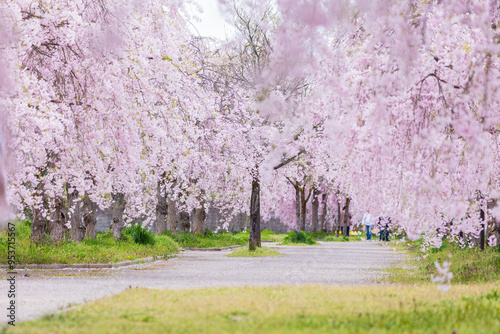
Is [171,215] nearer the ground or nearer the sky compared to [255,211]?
nearer the sky

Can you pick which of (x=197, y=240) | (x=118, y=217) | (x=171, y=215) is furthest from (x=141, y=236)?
(x=171, y=215)

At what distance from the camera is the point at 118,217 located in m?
30.0

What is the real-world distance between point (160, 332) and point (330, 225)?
6925 cm

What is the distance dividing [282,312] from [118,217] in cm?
2150

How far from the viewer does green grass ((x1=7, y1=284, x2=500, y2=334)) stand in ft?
26.3

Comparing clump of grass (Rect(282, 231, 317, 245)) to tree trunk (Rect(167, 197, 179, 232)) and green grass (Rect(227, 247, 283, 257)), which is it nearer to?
tree trunk (Rect(167, 197, 179, 232))

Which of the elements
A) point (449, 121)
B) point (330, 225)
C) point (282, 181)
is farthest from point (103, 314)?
point (330, 225)

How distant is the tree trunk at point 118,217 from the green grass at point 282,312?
57.3 feet

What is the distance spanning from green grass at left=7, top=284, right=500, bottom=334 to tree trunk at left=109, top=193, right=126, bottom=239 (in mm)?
17460

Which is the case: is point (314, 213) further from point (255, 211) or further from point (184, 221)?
point (255, 211)

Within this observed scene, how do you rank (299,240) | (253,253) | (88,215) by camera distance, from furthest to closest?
(299,240) < (88,215) < (253,253)

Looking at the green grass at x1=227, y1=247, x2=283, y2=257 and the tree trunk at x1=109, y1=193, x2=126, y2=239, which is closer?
the tree trunk at x1=109, y1=193, x2=126, y2=239

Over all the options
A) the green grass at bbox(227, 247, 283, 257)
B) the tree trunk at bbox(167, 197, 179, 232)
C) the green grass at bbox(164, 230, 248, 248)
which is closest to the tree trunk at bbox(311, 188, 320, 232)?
the green grass at bbox(164, 230, 248, 248)

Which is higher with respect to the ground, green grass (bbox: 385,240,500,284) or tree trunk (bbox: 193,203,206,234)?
tree trunk (bbox: 193,203,206,234)
